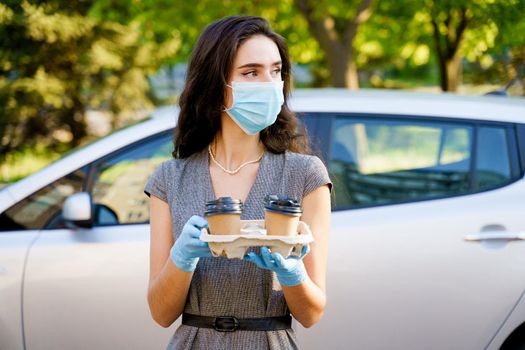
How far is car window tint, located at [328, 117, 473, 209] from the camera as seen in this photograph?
3.73 meters

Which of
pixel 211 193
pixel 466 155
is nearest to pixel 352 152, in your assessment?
pixel 466 155

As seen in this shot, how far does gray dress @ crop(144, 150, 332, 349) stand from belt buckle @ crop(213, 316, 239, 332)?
0.01m

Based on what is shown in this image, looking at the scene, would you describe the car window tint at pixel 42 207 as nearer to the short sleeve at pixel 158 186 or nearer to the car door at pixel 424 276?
the car door at pixel 424 276

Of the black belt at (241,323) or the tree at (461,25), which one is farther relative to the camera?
the tree at (461,25)

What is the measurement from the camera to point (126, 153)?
145 inches

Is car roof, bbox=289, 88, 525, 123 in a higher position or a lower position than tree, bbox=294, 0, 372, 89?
lower

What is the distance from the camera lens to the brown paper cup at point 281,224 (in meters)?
1.75

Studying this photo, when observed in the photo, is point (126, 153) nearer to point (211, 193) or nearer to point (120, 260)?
point (120, 260)

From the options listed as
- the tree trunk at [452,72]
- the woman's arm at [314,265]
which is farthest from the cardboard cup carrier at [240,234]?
the tree trunk at [452,72]

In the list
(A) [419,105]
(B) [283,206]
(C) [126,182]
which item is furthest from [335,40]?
(B) [283,206]

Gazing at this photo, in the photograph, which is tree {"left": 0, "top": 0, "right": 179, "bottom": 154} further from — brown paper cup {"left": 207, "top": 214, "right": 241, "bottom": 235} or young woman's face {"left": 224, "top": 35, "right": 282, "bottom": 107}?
brown paper cup {"left": 207, "top": 214, "right": 241, "bottom": 235}

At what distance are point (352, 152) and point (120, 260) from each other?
1.37 metres

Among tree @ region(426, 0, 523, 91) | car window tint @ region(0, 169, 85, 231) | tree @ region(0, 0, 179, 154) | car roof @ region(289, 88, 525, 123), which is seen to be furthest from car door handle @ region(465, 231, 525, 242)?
tree @ region(0, 0, 179, 154)

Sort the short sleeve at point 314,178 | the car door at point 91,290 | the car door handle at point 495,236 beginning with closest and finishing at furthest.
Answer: the short sleeve at point 314,178 < the car door handle at point 495,236 < the car door at point 91,290
